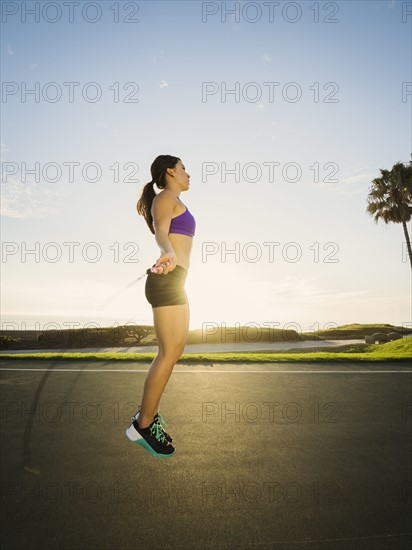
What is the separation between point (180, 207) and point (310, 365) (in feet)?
30.6

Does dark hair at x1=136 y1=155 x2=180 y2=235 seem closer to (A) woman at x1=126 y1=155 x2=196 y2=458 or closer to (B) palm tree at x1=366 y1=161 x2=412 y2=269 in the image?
(A) woman at x1=126 y1=155 x2=196 y2=458

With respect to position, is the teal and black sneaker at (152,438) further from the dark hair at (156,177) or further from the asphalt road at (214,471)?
the asphalt road at (214,471)

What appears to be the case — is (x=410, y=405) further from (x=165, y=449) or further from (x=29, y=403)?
(x=29, y=403)

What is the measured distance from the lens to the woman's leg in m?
1.29

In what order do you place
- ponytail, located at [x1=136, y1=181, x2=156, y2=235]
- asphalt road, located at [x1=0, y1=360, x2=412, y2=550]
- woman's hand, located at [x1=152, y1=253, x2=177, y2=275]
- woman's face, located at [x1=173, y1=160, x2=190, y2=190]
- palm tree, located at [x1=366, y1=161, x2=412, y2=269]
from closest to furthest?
woman's hand, located at [x1=152, y1=253, x2=177, y2=275] < woman's face, located at [x1=173, y1=160, x2=190, y2=190] < ponytail, located at [x1=136, y1=181, x2=156, y2=235] < asphalt road, located at [x1=0, y1=360, x2=412, y2=550] < palm tree, located at [x1=366, y1=161, x2=412, y2=269]

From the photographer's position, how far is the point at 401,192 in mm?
21641

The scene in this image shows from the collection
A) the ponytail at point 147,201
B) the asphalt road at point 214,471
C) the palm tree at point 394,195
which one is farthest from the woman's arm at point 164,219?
the palm tree at point 394,195

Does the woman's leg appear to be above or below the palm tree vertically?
below

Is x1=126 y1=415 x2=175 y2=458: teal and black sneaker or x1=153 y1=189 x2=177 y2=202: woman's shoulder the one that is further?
x1=126 y1=415 x2=175 y2=458: teal and black sneaker

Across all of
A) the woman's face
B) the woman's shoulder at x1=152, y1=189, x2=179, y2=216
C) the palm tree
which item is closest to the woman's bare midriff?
the woman's shoulder at x1=152, y1=189, x2=179, y2=216

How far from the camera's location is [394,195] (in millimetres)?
22062

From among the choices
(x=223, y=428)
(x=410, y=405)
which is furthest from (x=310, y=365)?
(x=223, y=428)

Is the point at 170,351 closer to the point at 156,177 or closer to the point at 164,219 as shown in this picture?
the point at 164,219

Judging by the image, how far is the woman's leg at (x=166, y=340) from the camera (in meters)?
1.29
